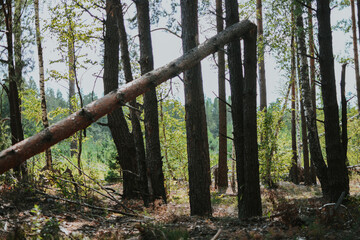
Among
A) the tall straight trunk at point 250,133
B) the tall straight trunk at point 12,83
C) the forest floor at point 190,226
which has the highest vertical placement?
the tall straight trunk at point 12,83

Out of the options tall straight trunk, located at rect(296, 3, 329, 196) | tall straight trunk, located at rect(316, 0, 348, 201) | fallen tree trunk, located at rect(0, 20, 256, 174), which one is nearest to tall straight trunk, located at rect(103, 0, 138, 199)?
fallen tree trunk, located at rect(0, 20, 256, 174)

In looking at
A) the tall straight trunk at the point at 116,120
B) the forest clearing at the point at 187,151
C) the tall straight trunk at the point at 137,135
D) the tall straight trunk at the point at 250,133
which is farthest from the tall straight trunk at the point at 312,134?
the tall straight trunk at the point at 116,120

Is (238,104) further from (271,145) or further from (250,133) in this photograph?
(271,145)

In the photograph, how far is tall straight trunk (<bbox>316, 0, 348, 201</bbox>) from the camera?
695 centimetres

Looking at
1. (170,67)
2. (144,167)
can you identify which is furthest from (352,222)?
(144,167)

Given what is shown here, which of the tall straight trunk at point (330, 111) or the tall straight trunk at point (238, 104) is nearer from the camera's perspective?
the tall straight trunk at point (238, 104)

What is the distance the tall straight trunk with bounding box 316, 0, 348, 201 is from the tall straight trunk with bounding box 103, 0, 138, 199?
18.1 ft

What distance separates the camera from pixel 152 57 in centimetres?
937

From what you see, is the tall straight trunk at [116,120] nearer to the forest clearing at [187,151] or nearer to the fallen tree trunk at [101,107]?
the forest clearing at [187,151]

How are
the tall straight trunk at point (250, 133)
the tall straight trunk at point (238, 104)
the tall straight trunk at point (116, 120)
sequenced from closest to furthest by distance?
the tall straight trunk at point (250, 133) < the tall straight trunk at point (238, 104) < the tall straight trunk at point (116, 120)

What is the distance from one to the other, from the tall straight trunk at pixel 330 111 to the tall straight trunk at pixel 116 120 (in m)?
5.53

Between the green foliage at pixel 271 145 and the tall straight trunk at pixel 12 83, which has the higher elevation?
the tall straight trunk at pixel 12 83

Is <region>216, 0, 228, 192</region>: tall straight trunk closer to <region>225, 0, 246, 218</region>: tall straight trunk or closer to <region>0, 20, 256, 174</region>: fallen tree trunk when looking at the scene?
<region>225, 0, 246, 218</region>: tall straight trunk

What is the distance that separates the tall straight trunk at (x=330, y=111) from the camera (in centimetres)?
695
